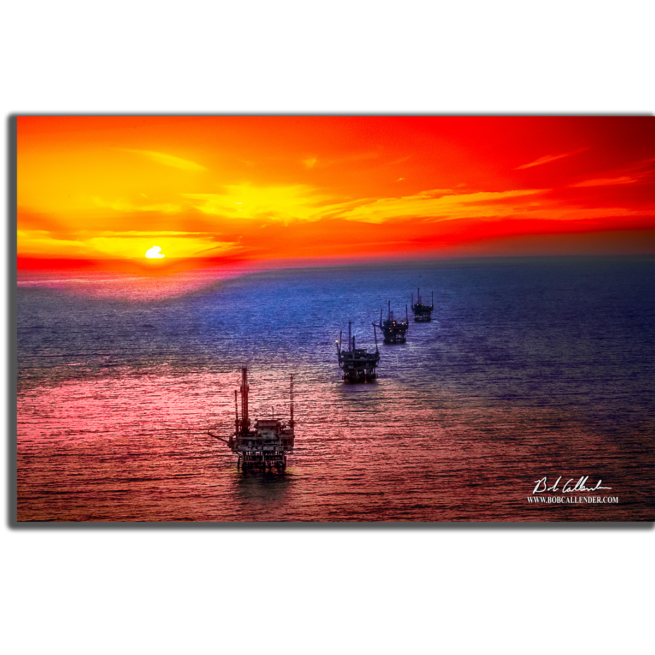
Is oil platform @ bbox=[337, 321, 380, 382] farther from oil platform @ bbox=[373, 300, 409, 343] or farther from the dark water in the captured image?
oil platform @ bbox=[373, 300, 409, 343]

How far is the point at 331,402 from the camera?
1053 cm

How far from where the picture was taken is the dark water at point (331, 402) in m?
7.05

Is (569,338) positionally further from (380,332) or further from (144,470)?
(144,470)

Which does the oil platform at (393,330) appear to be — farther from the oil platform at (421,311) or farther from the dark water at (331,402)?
the oil platform at (421,311)

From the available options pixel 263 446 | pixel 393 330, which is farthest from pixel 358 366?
pixel 263 446

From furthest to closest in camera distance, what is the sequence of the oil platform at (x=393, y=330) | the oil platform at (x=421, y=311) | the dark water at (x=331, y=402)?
→ the oil platform at (x=421, y=311)
the oil platform at (x=393, y=330)
the dark water at (x=331, y=402)

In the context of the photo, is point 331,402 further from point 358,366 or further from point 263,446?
point 263,446

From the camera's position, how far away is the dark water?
23.1 ft

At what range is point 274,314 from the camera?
17.9 m
